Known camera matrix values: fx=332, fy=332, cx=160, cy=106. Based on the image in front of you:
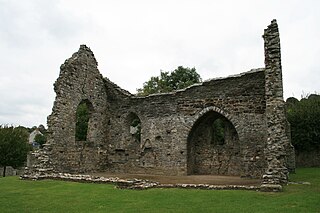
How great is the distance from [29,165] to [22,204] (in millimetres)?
6874

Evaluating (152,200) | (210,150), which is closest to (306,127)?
(210,150)

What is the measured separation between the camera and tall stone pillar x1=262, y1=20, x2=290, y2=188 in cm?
1157

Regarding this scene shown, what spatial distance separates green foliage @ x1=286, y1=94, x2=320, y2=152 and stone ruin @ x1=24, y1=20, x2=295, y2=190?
26.4 ft

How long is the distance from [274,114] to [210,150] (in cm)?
646

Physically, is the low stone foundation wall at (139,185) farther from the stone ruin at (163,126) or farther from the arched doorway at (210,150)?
the arched doorway at (210,150)

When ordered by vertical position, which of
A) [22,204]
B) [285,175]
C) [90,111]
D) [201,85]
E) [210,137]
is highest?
[201,85]

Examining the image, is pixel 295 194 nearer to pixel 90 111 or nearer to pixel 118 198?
pixel 118 198

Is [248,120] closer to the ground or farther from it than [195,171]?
farther from it

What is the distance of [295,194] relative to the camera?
912cm

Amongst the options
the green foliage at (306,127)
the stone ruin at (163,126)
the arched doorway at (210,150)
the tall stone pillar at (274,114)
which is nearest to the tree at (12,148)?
the stone ruin at (163,126)

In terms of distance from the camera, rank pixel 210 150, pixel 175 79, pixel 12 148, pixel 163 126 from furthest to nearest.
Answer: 1. pixel 175 79
2. pixel 12 148
3. pixel 210 150
4. pixel 163 126

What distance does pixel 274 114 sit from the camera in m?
12.4

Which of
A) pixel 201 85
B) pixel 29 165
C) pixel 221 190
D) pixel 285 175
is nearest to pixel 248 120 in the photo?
pixel 201 85

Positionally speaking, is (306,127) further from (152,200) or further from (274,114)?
(152,200)
